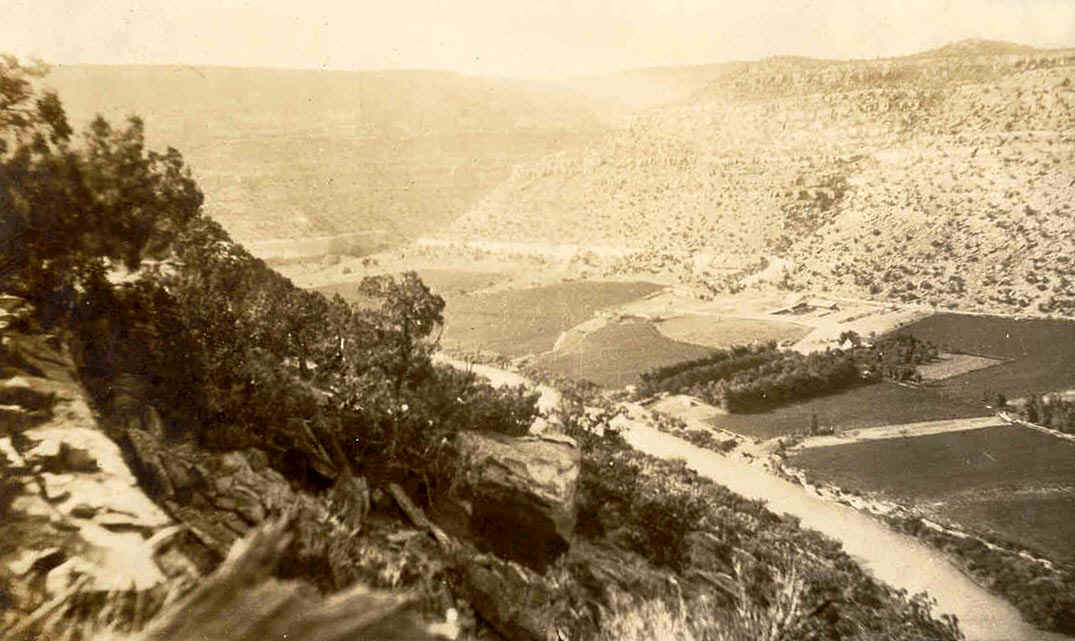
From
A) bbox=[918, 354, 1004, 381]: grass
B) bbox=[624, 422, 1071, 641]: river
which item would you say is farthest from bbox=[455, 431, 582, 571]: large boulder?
bbox=[918, 354, 1004, 381]: grass

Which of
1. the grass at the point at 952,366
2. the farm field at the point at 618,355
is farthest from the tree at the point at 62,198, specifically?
the grass at the point at 952,366

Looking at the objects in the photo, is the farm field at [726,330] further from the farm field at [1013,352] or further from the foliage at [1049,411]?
the foliage at [1049,411]

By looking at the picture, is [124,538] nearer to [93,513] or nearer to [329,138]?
[93,513]

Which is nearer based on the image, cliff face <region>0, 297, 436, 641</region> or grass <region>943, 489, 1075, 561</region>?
cliff face <region>0, 297, 436, 641</region>

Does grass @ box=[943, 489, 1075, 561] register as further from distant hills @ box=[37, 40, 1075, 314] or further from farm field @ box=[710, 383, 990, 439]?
distant hills @ box=[37, 40, 1075, 314]

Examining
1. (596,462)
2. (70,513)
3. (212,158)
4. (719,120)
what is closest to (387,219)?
(212,158)

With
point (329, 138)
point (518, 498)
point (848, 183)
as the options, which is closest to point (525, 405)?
point (518, 498)

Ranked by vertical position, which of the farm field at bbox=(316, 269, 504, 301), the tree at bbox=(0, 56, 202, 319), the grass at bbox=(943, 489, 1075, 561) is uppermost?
the tree at bbox=(0, 56, 202, 319)
